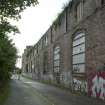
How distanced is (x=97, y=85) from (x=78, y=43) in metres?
7.59

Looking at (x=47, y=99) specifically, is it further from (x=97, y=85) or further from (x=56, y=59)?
(x=56, y=59)

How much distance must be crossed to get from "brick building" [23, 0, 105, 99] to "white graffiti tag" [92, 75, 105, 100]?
2.67ft

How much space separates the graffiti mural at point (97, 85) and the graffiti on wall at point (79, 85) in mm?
1527

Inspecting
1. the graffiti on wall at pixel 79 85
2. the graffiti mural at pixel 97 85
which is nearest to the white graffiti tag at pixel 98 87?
the graffiti mural at pixel 97 85

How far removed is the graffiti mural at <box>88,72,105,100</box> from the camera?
24734mm

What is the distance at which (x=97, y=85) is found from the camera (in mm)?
26172

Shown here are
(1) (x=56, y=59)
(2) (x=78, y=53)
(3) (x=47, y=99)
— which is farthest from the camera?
(1) (x=56, y=59)

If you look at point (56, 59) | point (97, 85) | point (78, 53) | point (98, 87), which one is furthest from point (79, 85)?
point (56, 59)

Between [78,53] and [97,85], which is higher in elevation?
[78,53]

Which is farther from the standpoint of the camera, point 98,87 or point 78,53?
point 78,53

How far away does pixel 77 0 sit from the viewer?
34.2 meters

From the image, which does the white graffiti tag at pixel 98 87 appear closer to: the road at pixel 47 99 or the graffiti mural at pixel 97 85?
the graffiti mural at pixel 97 85

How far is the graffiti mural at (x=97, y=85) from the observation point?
2473 centimetres

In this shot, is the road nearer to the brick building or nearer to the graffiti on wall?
the graffiti on wall
